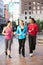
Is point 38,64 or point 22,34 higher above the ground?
point 22,34

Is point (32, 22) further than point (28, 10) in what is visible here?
No

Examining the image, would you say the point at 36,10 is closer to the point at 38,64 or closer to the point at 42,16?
the point at 42,16

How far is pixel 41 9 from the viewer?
348ft

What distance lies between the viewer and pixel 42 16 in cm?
10656

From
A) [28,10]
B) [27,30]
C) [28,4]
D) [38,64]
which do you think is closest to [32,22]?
[27,30]

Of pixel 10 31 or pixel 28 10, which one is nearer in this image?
pixel 10 31

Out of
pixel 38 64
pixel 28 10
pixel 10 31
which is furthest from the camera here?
pixel 28 10

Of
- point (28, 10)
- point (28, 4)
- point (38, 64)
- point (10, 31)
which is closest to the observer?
point (38, 64)

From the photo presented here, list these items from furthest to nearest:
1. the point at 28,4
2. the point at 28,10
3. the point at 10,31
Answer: the point at 28,10 → the point at 28,4 → the point at 10,31

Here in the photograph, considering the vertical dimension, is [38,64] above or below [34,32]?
below

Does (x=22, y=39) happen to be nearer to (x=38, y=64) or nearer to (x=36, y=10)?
(x=38, y=64)

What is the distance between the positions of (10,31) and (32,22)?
→ 1090mm

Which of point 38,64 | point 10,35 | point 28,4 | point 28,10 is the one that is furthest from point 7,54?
point 28,10

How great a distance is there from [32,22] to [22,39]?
3.00 feet
